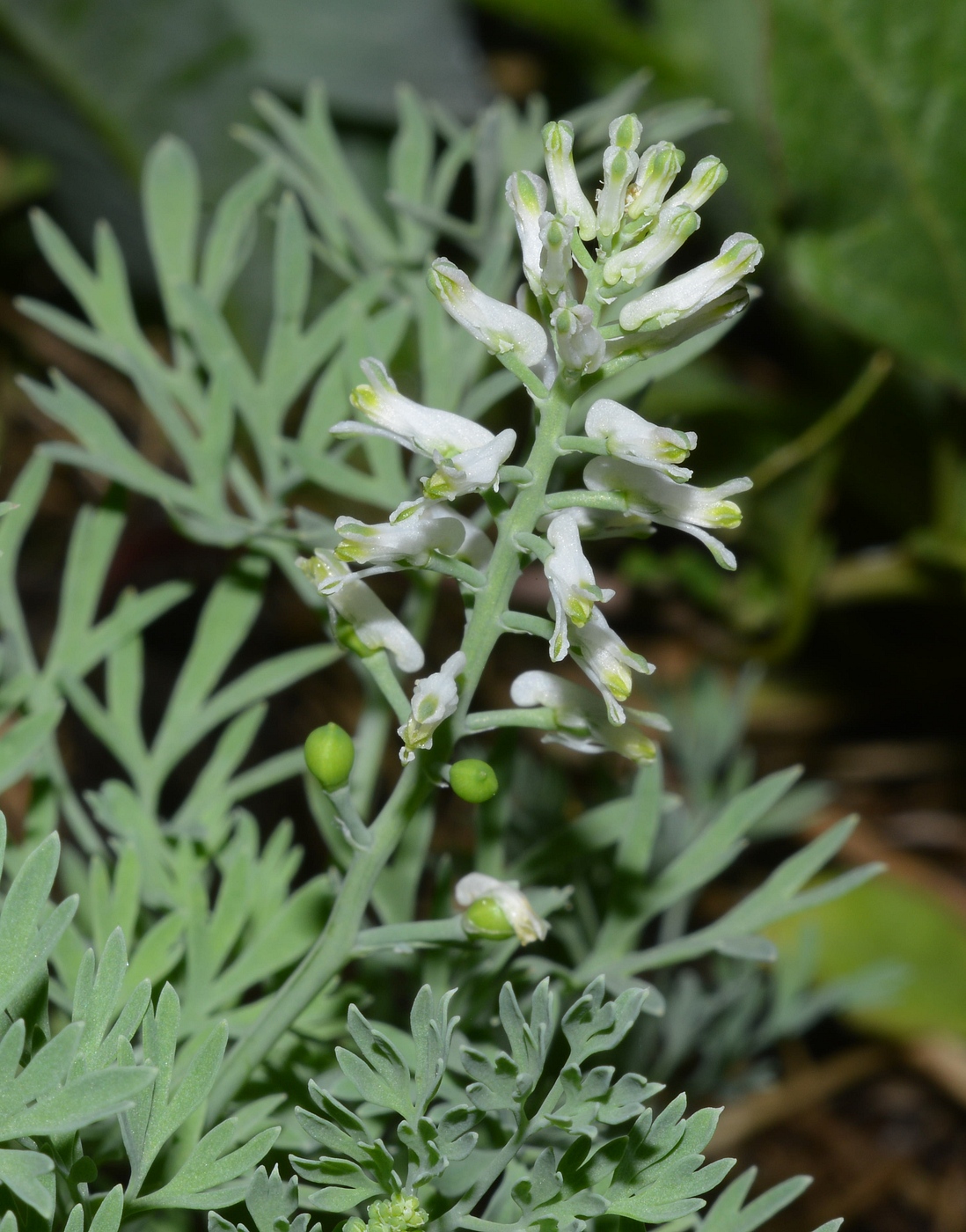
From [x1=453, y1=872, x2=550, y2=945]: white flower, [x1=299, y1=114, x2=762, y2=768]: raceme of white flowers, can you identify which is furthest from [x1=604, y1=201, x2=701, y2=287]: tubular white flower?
[x1=453, y1=872, x2=550, y2=945]: white flower

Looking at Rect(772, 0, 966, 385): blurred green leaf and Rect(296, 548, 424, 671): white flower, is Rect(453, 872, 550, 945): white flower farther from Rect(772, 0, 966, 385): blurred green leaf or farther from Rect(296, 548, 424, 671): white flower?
Rect(772, 0, 966, 385): blurred green leaf

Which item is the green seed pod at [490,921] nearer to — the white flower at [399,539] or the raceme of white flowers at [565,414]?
the raceme of white flowers at [565,414]

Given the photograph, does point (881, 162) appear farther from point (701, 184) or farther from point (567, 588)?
point (567, 588)

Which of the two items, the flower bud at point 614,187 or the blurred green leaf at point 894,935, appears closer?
the flower bud at point 614,187

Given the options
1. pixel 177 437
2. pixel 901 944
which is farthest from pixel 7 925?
pixel 901 944

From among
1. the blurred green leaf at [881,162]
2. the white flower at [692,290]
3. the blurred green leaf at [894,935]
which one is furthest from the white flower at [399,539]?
the blurred green leaf at [894,935]

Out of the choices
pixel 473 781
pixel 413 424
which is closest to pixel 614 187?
pixel 413 424
